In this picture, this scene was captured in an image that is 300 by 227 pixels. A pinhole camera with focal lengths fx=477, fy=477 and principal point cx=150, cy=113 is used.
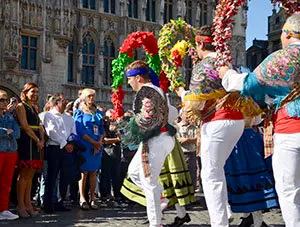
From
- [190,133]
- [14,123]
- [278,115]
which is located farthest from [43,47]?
[278,115]

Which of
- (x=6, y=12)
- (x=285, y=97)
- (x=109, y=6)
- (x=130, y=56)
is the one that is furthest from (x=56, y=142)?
(x=109, y=6)

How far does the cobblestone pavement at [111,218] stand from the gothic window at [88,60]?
15.6 meters

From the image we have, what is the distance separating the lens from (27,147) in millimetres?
7020

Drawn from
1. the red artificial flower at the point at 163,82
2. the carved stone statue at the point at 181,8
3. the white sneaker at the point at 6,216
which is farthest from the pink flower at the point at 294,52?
the carved stone statue at the point at 181,8

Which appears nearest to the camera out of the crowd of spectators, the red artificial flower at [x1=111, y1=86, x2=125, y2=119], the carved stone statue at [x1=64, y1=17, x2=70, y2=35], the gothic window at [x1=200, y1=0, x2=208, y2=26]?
the crowd of spectators

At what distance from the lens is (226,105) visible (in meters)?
4.64

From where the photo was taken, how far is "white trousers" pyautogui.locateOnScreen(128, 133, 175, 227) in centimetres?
493

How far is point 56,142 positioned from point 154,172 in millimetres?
2975

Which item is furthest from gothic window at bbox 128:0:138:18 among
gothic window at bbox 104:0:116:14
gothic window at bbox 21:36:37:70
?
gothic window at bbox 21:36:37:70

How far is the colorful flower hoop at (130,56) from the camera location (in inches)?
261

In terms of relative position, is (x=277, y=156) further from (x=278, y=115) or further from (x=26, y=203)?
(x=26, y=203)

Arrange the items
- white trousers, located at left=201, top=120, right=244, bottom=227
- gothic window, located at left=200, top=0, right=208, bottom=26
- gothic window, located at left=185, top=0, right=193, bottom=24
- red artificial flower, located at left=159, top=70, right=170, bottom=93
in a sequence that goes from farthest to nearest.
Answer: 1. gothic window, located at left=200, top=0, right=208, bottom=26
2. gothic window, located at left=185, top=0, right=193, bottom=24
3. red artificial flower, located at left=159, top=70, right=170, bottom=93
4. white trousers, located at left=201, top=120, right=244, bottom=227

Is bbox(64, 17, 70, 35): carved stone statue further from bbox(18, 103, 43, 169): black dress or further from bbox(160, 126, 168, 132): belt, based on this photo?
bbox(160, 126, 168, 132): belt

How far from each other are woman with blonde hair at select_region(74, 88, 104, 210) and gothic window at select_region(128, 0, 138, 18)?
17.1 m
